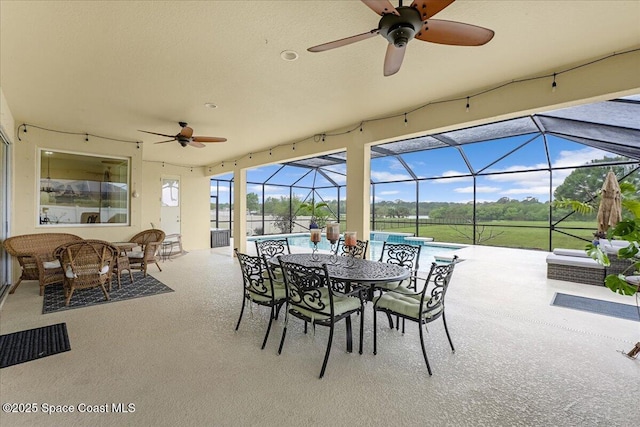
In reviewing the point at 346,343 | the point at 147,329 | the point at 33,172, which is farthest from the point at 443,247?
the point at 33,172

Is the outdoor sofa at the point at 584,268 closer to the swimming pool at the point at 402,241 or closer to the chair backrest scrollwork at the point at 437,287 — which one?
the swimming pool at the point at 402,241

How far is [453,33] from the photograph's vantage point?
1921 mm

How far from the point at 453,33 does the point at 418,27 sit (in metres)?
0.26

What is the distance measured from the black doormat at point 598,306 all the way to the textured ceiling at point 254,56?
2937mm

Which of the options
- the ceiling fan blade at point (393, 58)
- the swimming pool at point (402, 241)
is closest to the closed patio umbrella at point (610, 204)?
the swimming pool at point (402, 241)

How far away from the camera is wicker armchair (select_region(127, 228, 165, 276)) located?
17.6 ft

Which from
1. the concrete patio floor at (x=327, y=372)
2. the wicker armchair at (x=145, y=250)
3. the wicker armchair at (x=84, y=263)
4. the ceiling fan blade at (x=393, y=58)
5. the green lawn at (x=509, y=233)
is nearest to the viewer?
the concrete patio floor at (x=327, y=372)

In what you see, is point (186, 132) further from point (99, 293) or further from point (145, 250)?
point (99, 293)

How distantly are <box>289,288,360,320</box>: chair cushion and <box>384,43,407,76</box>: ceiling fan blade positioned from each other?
203cm

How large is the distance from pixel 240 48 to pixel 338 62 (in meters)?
0.96

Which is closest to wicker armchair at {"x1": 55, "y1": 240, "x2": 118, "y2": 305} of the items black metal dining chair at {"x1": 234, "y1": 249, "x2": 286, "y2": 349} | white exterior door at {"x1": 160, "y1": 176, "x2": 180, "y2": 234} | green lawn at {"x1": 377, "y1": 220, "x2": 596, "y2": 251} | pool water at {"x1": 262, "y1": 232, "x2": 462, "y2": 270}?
black metal dining chair at {"x1": 234, "y1": 249, "x2": 286, "y2": 349}

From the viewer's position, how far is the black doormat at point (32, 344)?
2.51 meters

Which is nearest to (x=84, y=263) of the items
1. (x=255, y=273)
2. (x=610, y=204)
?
(x=255, y=273)

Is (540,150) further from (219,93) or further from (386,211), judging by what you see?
(219,93)
